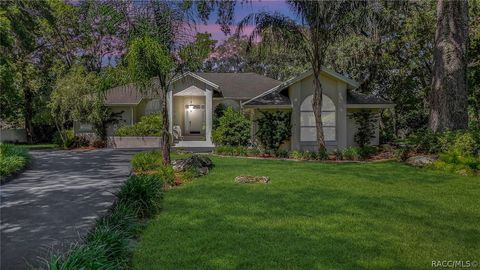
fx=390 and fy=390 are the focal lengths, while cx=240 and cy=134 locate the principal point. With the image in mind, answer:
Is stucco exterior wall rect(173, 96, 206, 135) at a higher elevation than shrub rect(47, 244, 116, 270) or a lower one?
higher

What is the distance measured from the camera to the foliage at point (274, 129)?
20.0 m

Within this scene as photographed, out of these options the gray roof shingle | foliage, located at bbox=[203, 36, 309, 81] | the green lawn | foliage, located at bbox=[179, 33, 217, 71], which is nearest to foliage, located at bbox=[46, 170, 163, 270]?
the green lawn

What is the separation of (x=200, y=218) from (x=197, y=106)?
71.4 feet

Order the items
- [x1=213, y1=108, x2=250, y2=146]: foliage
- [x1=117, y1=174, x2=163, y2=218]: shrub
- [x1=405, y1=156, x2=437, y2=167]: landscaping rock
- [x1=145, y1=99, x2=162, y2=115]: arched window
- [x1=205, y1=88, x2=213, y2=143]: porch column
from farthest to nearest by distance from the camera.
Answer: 1. [x1=145, y1=99, x2=162, y2=115]: arched window
2. [x1=205, y1=88, x2=213, y2=143]: porch column
3. [x1=213, y1=108, x2=250, y2=146]: foliage
4. [x1=405, y1=156, x2=437, y2=167]: landscaping rock
5. [x1=117, y1=174, x2=163, y2=218]: shrub

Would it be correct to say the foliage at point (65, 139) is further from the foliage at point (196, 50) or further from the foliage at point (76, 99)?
the foliage at point (196, 50)

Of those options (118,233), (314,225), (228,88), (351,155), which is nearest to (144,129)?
(228,88)

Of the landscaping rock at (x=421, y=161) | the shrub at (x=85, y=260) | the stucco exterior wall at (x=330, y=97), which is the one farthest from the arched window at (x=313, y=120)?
the shrub at (x=85, y=260)

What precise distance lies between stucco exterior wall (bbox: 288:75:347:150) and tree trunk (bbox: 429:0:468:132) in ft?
16.5

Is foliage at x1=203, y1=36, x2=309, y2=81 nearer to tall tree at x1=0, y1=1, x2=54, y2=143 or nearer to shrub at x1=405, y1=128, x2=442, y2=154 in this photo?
tall tree at x1=0, y1=1, x2=54, y2=143

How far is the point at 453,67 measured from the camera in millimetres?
16359

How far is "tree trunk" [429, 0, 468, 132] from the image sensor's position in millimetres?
16359

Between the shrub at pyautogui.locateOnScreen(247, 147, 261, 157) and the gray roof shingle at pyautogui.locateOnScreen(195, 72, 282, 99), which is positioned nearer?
the shrub at pyautogui.locateOnScreen(247, 147, 261, 157)

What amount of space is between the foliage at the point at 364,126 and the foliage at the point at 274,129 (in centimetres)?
390

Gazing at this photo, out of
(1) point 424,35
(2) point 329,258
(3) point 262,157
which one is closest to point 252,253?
(2) point 329,258
